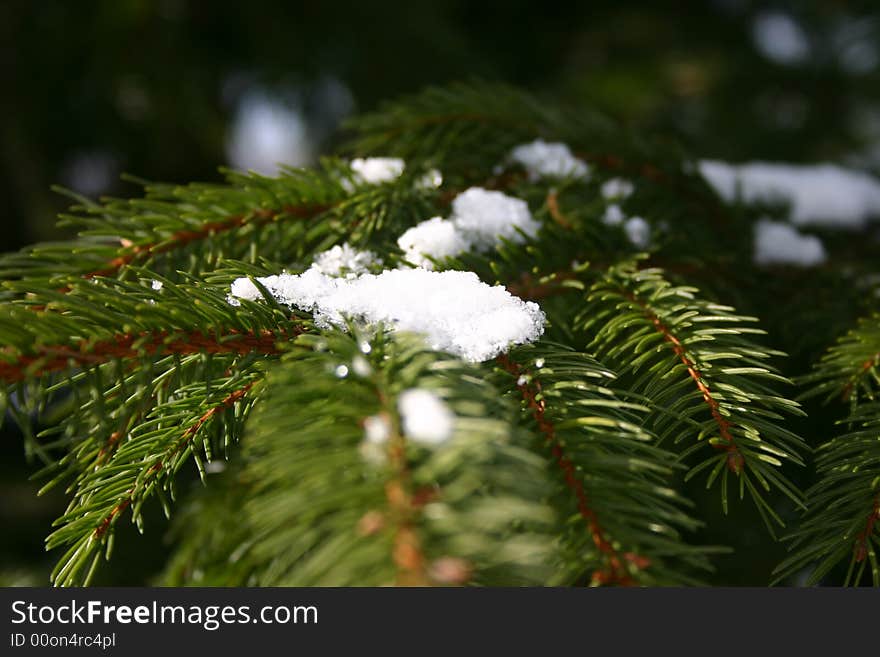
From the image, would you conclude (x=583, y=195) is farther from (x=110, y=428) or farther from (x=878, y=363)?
(x=110, y=428)

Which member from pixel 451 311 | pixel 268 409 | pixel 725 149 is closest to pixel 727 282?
pixel 451 311

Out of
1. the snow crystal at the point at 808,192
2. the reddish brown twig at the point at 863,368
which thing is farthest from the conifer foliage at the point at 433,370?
the snow crystal at the point at 808,192

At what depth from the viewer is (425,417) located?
15.1 inches

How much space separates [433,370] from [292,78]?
157 cm

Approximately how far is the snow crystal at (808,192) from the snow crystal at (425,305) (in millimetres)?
511

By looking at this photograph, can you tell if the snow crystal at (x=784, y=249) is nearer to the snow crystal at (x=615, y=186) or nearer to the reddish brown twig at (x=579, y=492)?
the snow crystal at (x=615, y=186)

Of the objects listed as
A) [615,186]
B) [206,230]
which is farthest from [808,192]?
[206,230]

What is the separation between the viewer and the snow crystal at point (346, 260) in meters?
0.62

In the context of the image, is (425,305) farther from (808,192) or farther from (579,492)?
(808,192)

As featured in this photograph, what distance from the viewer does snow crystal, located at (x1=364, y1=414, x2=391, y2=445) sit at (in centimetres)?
38

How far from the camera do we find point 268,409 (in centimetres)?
45

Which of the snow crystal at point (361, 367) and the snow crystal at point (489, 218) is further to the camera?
the snow crystal at point (489, 218)

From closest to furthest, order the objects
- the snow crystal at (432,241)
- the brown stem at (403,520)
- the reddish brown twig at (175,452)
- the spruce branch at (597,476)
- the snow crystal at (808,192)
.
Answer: the brown stem at (403,520), the spruce branch at (597,476), the reddish brown twig at (175,452), the snow crystal at (432,241), the snow crystal at (808,192)

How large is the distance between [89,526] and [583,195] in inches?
24.4
